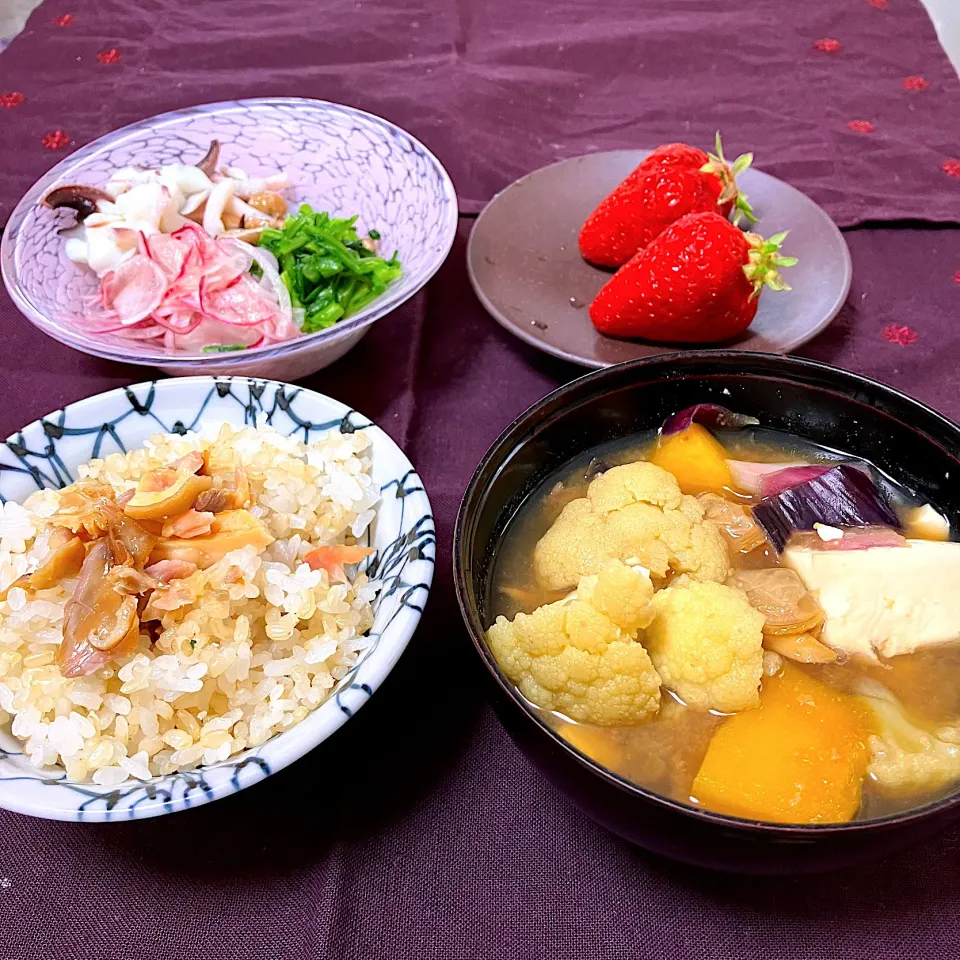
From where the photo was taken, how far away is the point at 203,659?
105cm

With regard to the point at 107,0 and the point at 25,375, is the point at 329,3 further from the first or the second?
the point at 25,375

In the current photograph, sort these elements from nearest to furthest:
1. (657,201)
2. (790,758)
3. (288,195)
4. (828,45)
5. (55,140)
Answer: (790,758) < (657,201) < (288,195) < (55,140) < (828,45)

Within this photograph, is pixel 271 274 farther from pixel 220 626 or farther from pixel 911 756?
pixel 911 756

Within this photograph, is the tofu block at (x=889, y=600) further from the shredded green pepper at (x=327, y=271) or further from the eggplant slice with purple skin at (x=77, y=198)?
the eggplant slice with purple skin at (x=77, y=198)

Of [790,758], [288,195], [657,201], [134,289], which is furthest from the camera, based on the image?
[288,195]

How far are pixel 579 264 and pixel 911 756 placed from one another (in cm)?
128

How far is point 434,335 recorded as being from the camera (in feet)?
5.93

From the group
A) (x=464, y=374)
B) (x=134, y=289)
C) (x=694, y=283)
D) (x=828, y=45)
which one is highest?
(x=828, y=45)

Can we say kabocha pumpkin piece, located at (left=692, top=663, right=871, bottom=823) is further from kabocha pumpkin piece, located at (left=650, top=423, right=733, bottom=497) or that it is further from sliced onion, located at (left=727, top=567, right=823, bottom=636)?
kabocha pumpkin piece, located at (left=650, top=423, right=733, bottom=497)

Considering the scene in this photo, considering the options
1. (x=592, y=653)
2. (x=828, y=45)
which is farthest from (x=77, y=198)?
(x=828, y=45)

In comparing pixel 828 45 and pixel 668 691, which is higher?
pixel 828 45

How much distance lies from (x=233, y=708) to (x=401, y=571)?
28 centimetres

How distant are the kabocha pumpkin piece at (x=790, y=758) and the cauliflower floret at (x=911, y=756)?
2 centimetres

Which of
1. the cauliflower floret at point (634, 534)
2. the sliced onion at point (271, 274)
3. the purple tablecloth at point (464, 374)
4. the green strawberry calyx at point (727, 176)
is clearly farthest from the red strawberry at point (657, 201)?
the cauliflower floret at point (634, 534)
